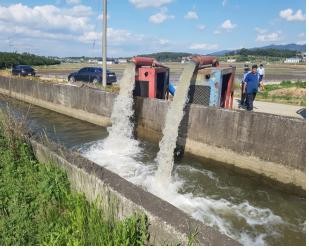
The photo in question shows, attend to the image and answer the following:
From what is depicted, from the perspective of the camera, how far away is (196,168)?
33.0 ft

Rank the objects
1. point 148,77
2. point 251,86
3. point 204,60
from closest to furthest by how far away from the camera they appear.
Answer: point 204,60 < point 251,86 < point 148,77

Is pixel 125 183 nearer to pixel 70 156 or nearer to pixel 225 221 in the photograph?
pixel 70 156

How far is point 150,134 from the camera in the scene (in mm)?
12844

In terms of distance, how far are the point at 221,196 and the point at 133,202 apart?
14.5 ft

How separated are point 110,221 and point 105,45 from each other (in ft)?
43.2

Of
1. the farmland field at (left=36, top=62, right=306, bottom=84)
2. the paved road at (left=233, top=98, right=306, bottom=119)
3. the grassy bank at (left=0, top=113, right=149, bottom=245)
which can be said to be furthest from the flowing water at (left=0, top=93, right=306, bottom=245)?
the farmland field at (left=36, top=62, right=306, bottom=84)

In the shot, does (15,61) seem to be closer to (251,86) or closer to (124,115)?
(124,115)

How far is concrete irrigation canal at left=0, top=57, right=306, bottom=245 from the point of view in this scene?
4.64 metres

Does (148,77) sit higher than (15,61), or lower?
Answer: lower

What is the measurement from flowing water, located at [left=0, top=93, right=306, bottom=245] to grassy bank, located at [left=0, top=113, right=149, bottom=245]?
9.58ft

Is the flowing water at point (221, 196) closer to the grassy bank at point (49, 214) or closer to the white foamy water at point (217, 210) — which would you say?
the white foamy water at point (217, 210)

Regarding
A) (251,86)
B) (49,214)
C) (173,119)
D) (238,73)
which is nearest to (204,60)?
(251,86)

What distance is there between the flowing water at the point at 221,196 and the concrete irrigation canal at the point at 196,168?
21 mm

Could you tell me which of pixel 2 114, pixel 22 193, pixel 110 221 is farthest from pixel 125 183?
pixel 2 114
